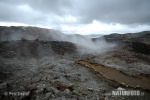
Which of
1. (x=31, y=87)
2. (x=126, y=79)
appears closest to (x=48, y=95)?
(x=31, y=87)

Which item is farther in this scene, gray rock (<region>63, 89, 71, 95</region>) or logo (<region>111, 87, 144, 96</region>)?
logo (<region>111, 87, 144, 96</region>)

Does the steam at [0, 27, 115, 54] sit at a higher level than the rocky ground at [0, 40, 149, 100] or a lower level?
higher

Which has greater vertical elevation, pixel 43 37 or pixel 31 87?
pixel 43 37

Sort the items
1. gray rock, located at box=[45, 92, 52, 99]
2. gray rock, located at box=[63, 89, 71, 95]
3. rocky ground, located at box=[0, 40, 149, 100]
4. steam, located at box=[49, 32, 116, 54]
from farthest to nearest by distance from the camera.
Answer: steam, located at box=[49, 32, 116, 54] < gray rock, located at box=[63, 89, 71, 95] < rocky ground, located at box=[0, 40, 149, 100] < gray rock, located at box=[45, 92, 52, 99]

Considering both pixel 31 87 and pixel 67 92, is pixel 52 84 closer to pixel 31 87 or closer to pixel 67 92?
pixel 31 87

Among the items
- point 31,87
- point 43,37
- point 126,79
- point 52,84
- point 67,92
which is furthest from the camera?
point 43,37

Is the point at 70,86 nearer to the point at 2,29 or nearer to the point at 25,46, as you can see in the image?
the point at 25,46

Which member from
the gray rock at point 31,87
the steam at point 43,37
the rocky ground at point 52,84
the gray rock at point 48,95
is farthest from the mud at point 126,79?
the steam at point 43,37

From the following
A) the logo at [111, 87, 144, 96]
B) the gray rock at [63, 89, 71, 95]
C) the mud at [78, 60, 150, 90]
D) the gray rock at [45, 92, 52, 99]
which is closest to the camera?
the gray rock at [45, 92, 52, 99]

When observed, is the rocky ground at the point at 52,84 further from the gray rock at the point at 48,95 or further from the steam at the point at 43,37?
the steam at the point at 43,37

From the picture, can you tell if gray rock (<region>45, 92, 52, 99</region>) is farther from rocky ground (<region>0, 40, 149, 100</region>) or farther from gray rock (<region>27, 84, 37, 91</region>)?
gray rock (<region>27, 84, 37, 91</region>)

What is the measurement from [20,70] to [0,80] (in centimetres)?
289

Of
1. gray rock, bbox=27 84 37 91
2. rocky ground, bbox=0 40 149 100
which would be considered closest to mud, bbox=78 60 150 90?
rocky ground, bbox=0 40 149 100

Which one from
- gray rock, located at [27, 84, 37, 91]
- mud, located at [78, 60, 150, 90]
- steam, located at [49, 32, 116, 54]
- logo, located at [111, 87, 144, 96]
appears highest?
steam, located at [49, 32, 116, 54]
